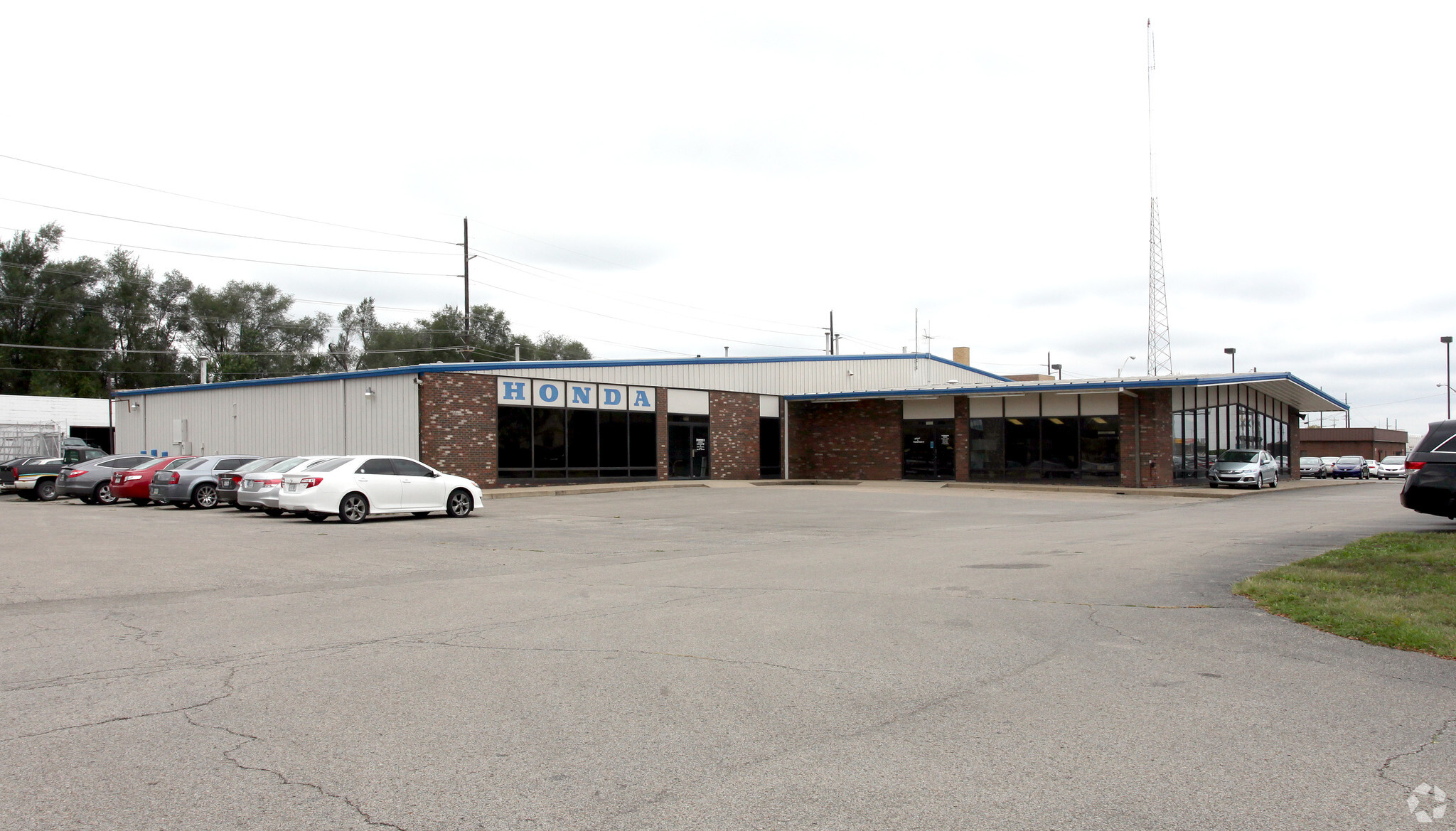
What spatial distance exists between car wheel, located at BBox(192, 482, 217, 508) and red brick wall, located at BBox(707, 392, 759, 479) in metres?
18.7

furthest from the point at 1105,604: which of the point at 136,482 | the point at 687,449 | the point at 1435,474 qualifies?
the point at 687,449

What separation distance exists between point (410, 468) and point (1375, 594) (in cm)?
1800

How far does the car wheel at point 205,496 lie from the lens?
83.4 ft

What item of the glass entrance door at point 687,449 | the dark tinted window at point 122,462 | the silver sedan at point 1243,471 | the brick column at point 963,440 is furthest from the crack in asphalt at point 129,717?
the silver sedan at point 1243,471

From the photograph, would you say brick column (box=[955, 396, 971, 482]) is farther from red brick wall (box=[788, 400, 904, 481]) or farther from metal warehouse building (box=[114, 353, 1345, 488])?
red brick wall (box=[788, 400, 904, 481])

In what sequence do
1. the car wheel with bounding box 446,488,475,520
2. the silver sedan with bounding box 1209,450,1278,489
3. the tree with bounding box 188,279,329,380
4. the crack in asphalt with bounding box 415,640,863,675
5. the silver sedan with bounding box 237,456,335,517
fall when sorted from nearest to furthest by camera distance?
the crack in asphalt with bounding box 415,640,863,675 < the silver sedan with bounding box 237,456,335,517 < the car wheel with bounding box 446,488,475,520 < the silver sedan with bounding box 1209,450,1278,489 < the tree with bounding box 188,279,329,380

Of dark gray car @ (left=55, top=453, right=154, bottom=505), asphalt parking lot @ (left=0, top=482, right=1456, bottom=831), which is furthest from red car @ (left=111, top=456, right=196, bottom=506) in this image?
asphalt parking lot @ (left=0, top=482, right=1456, bottom=831)

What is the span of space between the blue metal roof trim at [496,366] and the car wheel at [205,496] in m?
6.30

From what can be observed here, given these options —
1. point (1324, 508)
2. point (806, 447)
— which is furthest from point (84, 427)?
point (1324, 508)

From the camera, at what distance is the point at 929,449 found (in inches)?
1591

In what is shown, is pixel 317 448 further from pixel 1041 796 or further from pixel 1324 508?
pixel 1041 796

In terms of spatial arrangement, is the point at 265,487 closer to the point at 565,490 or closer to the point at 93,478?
the point at 93,478

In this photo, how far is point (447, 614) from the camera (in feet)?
29.8

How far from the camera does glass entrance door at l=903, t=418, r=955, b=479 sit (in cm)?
3984
